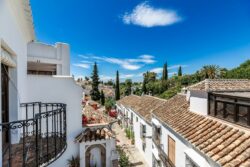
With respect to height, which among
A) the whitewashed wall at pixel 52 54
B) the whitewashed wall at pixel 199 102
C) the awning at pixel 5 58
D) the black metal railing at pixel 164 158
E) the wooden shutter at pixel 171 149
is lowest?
the black metal railing at pixel 164 158

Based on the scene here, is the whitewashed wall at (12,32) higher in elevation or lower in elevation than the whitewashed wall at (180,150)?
higher

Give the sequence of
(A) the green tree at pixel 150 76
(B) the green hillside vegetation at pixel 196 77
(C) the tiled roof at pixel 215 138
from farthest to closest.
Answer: (A) the green tree at pixel 150 76
(B) the green hillside vegetation at pixel 196 77
(C) the tiled roof at pixel 215 138

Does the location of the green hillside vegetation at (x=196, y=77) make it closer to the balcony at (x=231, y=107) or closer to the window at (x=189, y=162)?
the balcony at (x=231, y=107)

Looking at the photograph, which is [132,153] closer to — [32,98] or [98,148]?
[98,148]

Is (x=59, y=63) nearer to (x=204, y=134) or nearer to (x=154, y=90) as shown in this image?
(x=204, y=134)

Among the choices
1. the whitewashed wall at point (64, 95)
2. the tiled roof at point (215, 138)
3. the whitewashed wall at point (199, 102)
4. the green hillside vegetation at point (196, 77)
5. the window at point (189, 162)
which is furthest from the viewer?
the green hillside vegetation at point (196, 77)

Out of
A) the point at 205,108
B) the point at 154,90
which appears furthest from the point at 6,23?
the point at 154,90

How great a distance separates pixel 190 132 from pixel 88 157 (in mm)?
7063

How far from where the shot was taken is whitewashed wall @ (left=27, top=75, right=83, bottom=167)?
A: 956 centimetres

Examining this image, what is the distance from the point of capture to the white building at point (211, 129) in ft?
22.2

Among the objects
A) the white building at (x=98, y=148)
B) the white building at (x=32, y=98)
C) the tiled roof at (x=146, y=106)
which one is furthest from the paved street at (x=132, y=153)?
the white building at (x=32, y=98)

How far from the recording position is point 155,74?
79312 mm

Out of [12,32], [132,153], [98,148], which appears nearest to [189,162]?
[98,148]

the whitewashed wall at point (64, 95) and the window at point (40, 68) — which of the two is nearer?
the whitewashed wall at point (64, 95)
